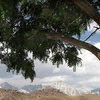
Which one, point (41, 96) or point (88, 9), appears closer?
point (88, 9)

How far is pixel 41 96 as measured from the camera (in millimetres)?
41000

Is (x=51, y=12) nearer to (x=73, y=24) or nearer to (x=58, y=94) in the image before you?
(x=73, y=24)

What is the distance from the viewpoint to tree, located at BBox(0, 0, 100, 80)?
13.8m

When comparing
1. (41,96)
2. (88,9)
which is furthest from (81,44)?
(41,96)

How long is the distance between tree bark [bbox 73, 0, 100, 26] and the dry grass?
2650 cm

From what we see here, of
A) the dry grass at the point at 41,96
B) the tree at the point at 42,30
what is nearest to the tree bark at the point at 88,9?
the tree at the point at 42,30

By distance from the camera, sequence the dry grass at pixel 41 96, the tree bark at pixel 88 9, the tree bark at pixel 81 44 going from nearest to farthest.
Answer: the tree bark at pixel 88 9, the tree bark at pixel 81 44, the dry grass at pixel 41 96

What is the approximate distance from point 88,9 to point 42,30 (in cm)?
197

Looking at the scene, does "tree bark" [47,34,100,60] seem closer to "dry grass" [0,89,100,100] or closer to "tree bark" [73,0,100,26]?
"tree bark" [73,0,100,26]

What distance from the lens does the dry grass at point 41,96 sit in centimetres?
3984

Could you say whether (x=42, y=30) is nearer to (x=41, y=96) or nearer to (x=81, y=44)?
(x=81, y=44)

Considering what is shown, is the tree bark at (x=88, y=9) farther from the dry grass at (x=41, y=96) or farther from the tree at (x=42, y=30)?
the dry grass at (x=41, y=96)

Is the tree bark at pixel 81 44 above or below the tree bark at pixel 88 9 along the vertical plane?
below

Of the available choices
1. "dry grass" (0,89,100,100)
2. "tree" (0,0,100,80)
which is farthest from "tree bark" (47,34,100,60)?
"dry grass" (0,89,100,100)
